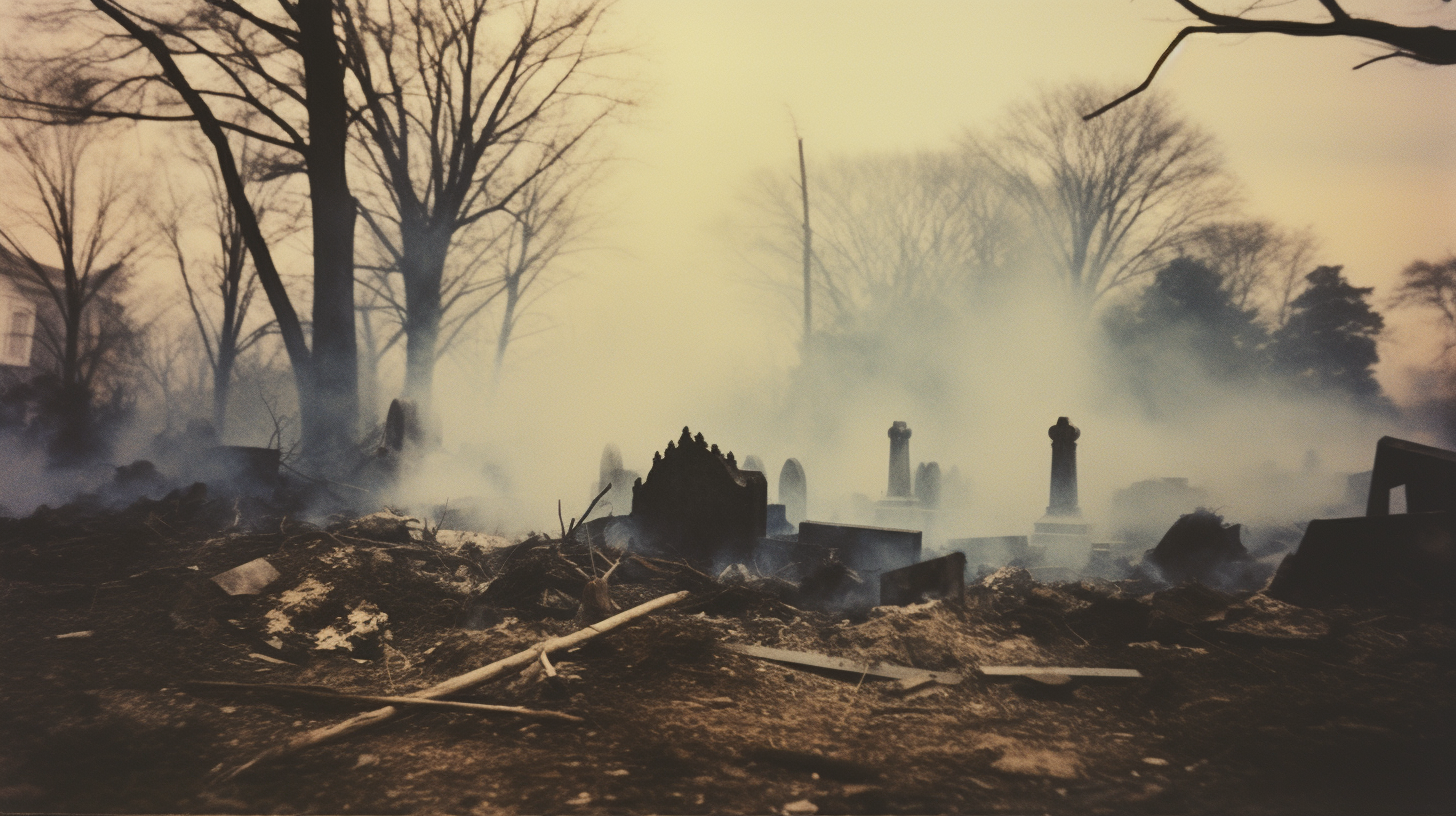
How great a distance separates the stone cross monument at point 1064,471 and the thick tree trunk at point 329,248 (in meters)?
10.6

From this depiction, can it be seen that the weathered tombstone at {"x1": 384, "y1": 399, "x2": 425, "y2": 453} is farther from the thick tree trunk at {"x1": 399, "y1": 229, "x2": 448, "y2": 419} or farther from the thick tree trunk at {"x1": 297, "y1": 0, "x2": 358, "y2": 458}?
the thick tree trunk at {"x1": 399, "y1": 229, "x2": 448, "y2": 419}

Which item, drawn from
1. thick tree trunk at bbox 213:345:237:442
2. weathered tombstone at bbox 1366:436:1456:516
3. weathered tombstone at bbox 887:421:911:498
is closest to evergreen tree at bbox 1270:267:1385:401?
weathered tombstone at bbox 887:421:911:498

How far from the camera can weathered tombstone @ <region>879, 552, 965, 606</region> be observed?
234 inches

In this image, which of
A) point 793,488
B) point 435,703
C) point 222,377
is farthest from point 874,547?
point 222,377

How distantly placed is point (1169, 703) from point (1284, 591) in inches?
100

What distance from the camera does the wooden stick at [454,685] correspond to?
10.8ft

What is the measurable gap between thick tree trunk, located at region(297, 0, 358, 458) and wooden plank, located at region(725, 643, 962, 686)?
296 inches

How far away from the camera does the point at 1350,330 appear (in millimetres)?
18406

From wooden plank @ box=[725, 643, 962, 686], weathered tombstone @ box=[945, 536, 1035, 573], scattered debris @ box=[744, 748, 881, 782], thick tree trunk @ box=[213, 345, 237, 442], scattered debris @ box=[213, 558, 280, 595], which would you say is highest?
thick tree trunk @ box=[213, 345, 237, 442]

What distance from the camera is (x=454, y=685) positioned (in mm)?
3811

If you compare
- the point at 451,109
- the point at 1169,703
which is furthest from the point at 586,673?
the point at 451,109

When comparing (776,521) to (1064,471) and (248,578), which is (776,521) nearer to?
(1064,471)

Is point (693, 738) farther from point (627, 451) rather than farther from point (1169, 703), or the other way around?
point (627, 451)

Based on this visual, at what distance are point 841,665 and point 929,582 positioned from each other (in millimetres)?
1543
